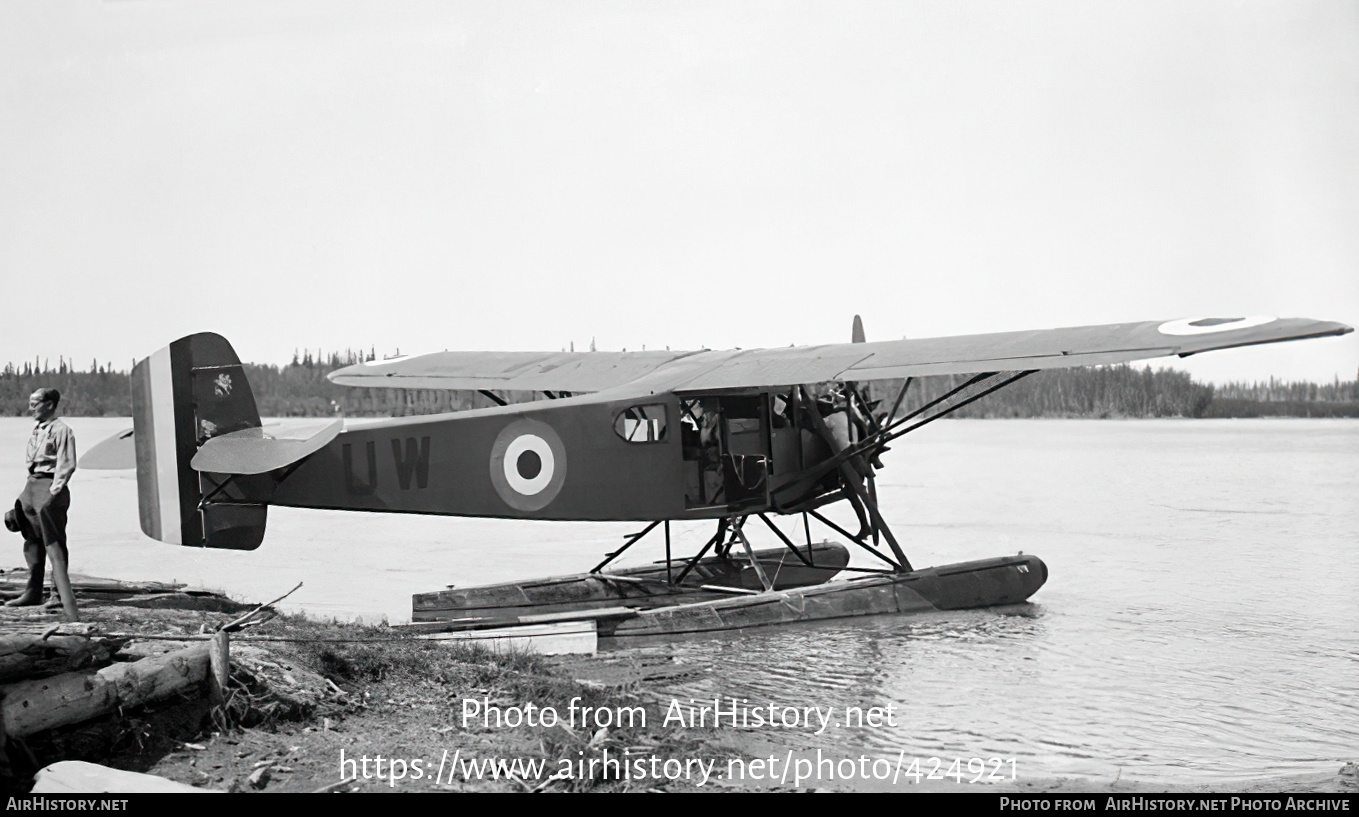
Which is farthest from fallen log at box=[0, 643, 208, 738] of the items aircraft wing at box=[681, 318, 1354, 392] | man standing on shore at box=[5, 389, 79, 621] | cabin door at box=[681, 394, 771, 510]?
aircraft wing at box=[681, 318, 1354, 392]

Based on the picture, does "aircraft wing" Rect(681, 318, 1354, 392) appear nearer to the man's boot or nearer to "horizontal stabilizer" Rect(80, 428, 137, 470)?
"horizontal stabilizer" Rect(80, 428, 137, 470)

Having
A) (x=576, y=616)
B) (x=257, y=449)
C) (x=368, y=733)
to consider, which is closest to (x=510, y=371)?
(x=257, y=449)

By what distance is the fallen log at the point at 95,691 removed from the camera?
380 cm

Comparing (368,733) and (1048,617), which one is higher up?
(368,733)

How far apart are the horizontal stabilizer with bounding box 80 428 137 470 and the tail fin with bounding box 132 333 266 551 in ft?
0.42

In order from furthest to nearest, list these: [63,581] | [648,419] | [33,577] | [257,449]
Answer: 1. [648,419]
2. [257,449]
3. [33,577]
4. [63,581]

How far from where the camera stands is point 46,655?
3.98 m

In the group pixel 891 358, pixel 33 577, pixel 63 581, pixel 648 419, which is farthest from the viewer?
pixel 891 358

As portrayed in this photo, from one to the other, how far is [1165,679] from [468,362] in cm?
790

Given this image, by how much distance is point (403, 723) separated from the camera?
→ 4.63m

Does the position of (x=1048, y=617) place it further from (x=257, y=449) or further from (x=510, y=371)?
(x=257, y=449)

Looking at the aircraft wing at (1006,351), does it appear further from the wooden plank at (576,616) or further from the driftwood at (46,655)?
the driftwood at (46,655)

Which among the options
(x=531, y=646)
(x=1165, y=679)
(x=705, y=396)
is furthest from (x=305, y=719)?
(x=1165, y=679)

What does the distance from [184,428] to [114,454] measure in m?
0.52
